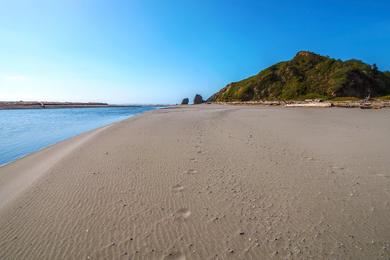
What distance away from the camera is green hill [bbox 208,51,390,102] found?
57.1 m

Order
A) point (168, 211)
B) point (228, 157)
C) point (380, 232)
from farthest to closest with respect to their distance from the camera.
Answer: point (228, 157) < point (168, 211) < point (380, 232)

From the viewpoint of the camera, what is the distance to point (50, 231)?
9.48ft

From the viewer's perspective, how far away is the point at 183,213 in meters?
3.21

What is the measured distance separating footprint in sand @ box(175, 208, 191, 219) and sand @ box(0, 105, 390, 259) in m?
0.03

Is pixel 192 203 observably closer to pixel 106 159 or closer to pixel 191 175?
pixel 191 175

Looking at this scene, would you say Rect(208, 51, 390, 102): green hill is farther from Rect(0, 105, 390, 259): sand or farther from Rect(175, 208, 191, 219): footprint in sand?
Rect(175, 208, 191, 219): footprint in sand

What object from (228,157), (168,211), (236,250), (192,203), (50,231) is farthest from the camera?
(228,157)

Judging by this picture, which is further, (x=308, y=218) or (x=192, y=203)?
(x=192, y=203)

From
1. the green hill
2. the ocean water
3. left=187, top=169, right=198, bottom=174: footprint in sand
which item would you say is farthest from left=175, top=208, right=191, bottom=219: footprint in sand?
the green hill

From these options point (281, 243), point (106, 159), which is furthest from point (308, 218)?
point (106, 159)

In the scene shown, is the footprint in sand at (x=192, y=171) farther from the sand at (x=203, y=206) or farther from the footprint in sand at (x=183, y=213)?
the footprint in sand at (x=183, y=213)

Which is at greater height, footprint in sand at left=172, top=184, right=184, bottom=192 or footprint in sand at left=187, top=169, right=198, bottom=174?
footprint in sand at left=187, top=169, right=198, bottom=174

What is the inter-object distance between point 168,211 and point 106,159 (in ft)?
12.3

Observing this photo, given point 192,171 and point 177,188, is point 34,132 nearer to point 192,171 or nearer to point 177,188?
point 192,171
